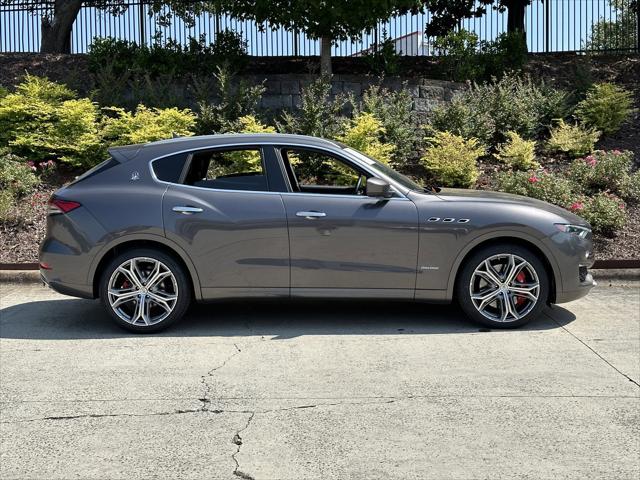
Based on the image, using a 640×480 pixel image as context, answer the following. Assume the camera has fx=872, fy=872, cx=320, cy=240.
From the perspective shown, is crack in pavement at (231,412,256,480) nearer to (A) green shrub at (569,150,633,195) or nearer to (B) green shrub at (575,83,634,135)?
(A) green shrub at (569,150,633,195)

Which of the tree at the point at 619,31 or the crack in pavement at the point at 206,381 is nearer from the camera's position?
the crack in pavement at the point at 206,381

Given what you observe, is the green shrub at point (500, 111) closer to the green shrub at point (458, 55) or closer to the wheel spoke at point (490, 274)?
the green shrub at point (458, 55)

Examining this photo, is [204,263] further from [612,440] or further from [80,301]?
[612,440]

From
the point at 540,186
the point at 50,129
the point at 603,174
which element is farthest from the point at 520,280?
the point at 50,129

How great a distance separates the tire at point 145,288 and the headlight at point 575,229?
326 cm

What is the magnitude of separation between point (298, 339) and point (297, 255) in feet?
2.34

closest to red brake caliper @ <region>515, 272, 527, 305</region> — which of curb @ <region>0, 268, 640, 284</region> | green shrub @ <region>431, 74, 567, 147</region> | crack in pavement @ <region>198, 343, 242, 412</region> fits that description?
crack in pavement @ <region>198, 343, 242, 412</region>

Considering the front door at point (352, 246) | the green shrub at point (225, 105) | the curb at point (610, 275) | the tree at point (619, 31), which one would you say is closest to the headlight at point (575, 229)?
the front door at point (352, 246)

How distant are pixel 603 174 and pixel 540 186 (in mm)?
1253

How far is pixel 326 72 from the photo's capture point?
1509 centimetres

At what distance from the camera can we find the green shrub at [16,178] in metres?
12.0

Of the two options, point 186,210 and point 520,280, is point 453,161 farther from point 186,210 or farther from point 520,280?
point 186,210

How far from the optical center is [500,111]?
1434 centimetres

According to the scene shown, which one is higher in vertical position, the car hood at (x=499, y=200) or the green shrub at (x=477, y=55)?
the green shrub at (x=477, y=55)
